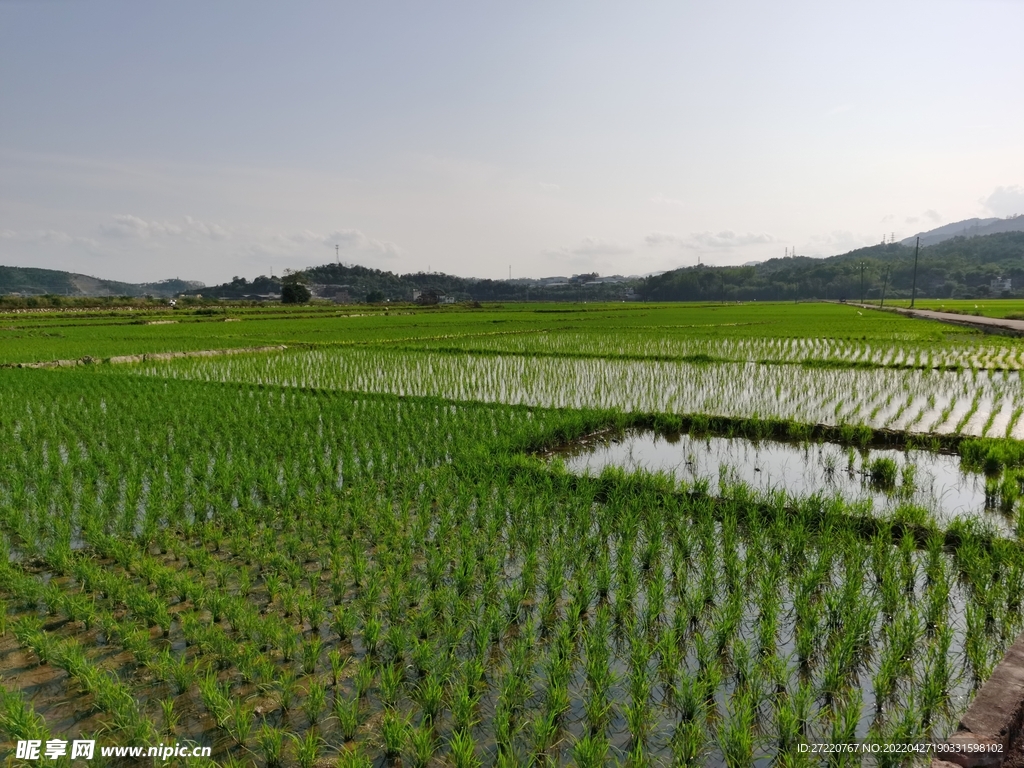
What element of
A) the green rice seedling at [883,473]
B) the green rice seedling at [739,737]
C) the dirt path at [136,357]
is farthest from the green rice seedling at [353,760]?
the dirt path at [136,357]

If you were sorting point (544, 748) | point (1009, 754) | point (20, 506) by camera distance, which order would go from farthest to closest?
1. point (20, 506)
2. point (544, 748)
3. point (1009, 754)

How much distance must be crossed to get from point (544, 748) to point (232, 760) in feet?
3.74

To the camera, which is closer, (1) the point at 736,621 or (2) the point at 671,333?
(1) the point at 736,621

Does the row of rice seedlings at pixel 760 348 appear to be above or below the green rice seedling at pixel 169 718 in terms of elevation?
above

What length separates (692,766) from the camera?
222 centimetres

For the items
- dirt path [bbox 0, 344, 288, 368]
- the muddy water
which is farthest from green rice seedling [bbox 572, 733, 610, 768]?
dirt path [bbox 0, 344, 288, 368]

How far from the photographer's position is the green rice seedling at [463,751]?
2.14 metres

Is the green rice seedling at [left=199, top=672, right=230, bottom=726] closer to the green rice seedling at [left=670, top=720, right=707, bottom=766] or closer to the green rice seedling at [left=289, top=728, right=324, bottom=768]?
the green rice seedling at [left=289, top=728, right=324, bottom=768]

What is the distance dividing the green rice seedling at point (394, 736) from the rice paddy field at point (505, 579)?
0.01 metres

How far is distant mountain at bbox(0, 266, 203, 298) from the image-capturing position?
97.4m

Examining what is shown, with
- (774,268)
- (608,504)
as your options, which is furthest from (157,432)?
(774,268)

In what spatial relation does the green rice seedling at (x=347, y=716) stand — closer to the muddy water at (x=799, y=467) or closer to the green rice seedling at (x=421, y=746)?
the green rice seedling at (x=421, y=746)

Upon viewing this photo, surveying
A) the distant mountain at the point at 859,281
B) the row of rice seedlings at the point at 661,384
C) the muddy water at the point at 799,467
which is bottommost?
the muddy water at the point at 799,467

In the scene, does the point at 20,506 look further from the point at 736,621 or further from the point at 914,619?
the point at 914,619
